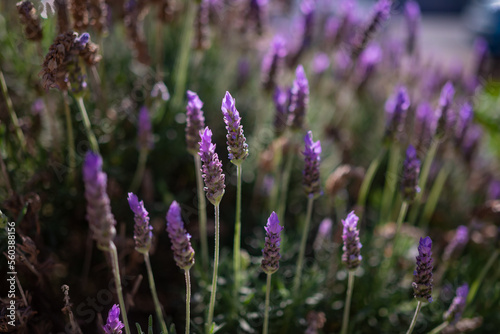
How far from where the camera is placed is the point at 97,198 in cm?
107

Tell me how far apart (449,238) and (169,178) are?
1.64m

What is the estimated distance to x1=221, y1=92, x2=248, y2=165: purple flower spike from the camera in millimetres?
1312

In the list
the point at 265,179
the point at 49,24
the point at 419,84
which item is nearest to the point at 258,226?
the point at 265,179

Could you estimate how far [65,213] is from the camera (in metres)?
2.19

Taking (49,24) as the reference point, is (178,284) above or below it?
below

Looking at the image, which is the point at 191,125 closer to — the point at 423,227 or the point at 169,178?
the point at 169,178

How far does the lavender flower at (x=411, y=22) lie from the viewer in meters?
2.69

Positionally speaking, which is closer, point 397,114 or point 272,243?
point 272,243

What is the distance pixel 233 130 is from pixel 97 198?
466mm

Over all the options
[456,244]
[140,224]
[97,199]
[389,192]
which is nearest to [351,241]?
[140,224]

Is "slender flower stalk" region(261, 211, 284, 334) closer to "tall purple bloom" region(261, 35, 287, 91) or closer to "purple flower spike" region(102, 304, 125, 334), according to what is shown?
"purple flower spike" region(102, 304, 125, 334)

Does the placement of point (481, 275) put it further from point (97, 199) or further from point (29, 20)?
point (29, 20)

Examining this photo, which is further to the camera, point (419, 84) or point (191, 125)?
point (419, 84)

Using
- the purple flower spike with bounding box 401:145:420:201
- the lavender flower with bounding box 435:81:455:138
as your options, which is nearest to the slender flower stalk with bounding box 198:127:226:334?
the purple flower spike with bounding box 401:145:420:201
